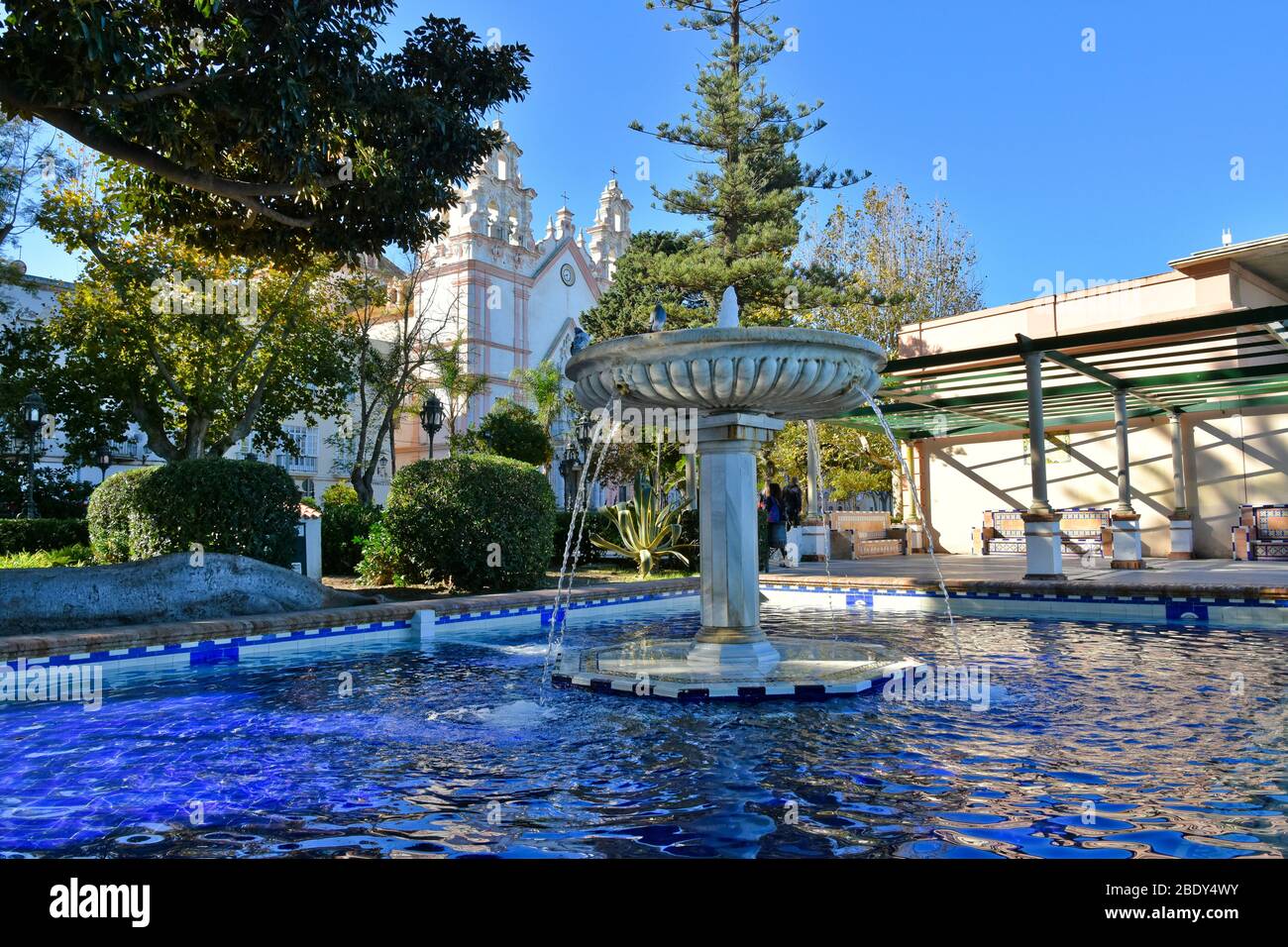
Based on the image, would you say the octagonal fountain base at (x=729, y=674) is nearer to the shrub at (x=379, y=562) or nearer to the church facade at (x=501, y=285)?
the shrub at (x=379, y=562)

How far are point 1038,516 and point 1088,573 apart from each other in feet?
7.72

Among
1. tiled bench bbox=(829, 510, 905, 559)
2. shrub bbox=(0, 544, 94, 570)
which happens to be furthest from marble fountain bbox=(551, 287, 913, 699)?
tiled bench bbox=(829, 510, 905, 559)

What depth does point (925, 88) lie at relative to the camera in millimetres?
13992

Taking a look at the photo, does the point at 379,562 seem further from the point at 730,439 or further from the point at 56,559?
the point at 730,439

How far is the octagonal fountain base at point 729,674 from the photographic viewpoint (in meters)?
5.08

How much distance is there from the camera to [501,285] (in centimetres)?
4472

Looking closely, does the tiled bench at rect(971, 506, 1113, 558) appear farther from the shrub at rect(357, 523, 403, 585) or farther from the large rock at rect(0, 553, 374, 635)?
the large rock at rect(0, 553, 374, 635)

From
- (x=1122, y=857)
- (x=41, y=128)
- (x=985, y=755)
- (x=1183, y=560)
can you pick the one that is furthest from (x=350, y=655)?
(x=41, y=128)

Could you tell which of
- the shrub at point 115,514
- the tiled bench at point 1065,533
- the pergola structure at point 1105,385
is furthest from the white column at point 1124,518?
the shrub at point 115,514

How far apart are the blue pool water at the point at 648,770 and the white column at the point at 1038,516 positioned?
5.19 m

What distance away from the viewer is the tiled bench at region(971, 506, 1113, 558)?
1701 cm

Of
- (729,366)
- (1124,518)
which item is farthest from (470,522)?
(1124,518)

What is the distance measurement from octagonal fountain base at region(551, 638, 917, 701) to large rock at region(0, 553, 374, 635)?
131 inches
